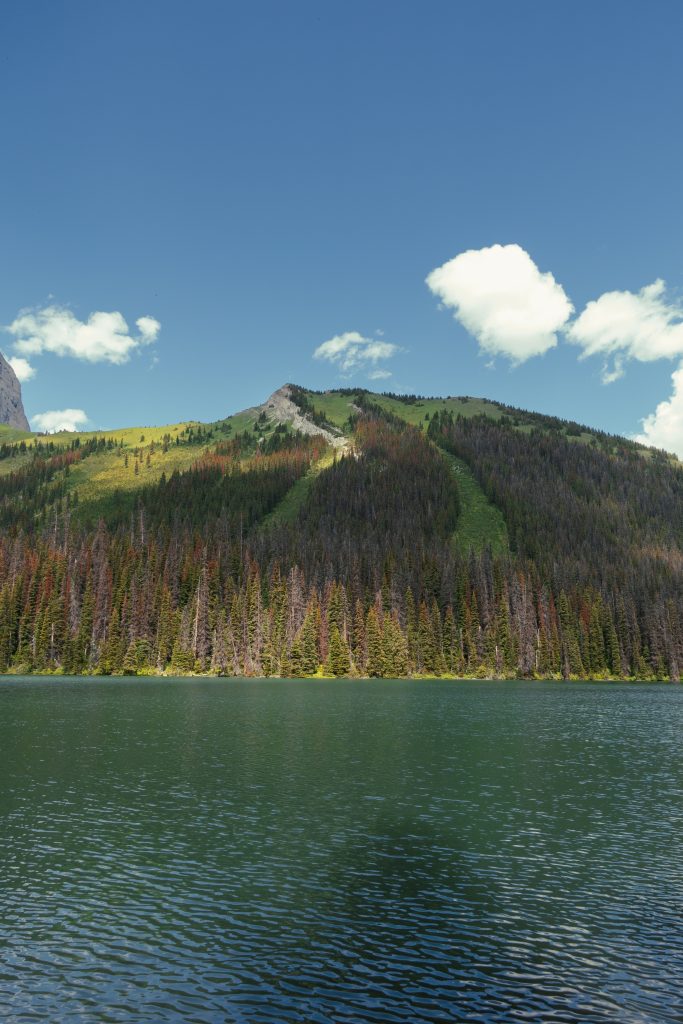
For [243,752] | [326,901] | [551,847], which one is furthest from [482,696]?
[326,901]

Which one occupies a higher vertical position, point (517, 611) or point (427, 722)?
point (517, 611)

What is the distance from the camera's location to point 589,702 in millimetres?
108562

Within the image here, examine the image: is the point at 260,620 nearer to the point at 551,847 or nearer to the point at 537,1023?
the point at 551,847

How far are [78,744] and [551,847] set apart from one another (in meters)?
42.0

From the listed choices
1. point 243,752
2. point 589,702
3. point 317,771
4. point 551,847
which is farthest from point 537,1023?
point 589,702

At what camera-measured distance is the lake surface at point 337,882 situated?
17984 mm

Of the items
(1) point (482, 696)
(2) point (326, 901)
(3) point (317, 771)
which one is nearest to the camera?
(2) point (326, 901)

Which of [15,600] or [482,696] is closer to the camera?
[482,696]

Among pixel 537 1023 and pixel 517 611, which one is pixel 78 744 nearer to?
pixel 537 1023

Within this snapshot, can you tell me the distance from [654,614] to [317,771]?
174903 millimetres

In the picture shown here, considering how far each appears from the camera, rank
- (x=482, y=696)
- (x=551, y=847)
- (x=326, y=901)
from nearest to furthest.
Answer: (x=326, y=901), (x=551, y=847), (x=482, y=696)

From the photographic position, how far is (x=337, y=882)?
26.5 meters

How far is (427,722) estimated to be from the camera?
76562mm

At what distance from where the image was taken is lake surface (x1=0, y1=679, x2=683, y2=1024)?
1798cm
